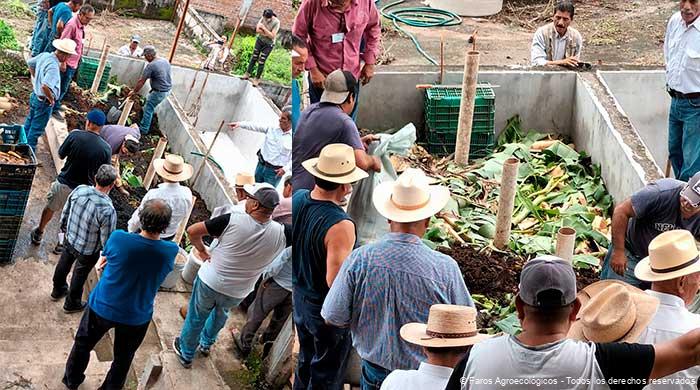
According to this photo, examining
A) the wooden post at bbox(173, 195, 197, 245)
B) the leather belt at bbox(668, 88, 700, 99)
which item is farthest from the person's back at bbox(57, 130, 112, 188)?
the leather belt at bbox(668, 88, 700, 99)

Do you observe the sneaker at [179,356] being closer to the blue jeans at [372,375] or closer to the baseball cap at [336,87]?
the blue jeans at [372,375]

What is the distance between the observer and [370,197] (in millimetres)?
2674

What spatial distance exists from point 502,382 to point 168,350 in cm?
101

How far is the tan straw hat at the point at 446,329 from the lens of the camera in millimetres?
2500

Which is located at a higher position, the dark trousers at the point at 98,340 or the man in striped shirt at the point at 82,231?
the man in striped shirt at the point at 82,231

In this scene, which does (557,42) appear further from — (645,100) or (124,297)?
(124,297)

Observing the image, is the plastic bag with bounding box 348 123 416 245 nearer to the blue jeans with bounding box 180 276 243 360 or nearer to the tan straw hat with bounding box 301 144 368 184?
the tan straw hat with bounding box 301 144 368 184

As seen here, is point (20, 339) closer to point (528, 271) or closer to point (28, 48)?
point (28, 48)

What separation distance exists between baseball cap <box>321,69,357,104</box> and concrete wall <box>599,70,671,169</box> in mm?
1492

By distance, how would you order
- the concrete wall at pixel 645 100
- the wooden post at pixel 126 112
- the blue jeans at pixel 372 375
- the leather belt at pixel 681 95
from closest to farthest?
the blue jeans at pixel 372 375 → the wooden post at pixel 126 112 → the leather belt at pixel 681 95 → the concrete wall at pixel 645 100

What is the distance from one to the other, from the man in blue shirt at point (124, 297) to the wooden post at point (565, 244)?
3.61 ft

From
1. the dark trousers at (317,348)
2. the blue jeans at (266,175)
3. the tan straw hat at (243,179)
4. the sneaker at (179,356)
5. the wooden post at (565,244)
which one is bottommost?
the sneaker at (179,356)

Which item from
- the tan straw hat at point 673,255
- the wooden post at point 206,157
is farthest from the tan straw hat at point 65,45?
the tan straw hat at point 673,255

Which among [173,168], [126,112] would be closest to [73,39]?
[126,112]
